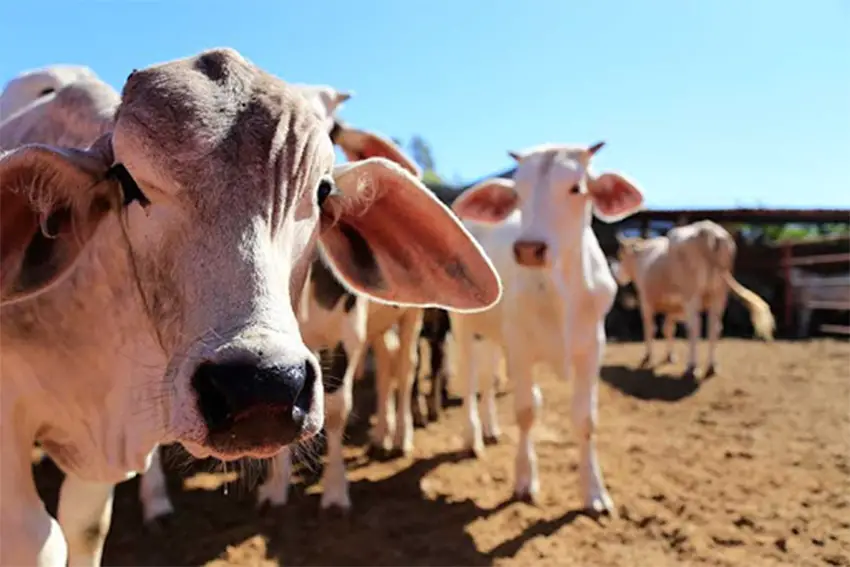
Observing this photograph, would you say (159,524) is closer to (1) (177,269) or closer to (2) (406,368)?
(2) (406,368)

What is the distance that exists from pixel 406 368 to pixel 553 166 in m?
2.55

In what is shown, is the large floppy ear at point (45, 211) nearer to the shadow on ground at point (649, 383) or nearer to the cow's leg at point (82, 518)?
the cow's leg at point (82, 518)

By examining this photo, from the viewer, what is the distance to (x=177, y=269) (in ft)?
5.65

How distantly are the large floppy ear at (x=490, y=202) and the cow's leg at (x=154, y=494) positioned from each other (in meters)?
2.23

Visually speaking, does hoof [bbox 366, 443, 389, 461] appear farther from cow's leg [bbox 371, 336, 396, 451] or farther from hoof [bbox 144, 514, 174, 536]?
hoof [bbox 144, 514, 174, 536]

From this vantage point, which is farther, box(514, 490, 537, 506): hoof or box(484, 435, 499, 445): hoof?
box(484, 435, 499, 445): hoof

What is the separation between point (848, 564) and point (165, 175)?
311cm

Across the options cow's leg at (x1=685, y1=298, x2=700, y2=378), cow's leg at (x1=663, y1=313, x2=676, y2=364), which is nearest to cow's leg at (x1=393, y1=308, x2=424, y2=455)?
cow's leg at (x1=685, y1=298, x2=700, y2=378)

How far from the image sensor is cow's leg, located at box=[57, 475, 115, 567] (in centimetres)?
275

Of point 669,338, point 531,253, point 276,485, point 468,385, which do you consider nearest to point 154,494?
point 276,485

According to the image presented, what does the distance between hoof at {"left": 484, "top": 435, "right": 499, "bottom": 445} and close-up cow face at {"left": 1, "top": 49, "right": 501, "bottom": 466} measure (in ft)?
14.1

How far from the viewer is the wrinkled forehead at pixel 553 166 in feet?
14.6

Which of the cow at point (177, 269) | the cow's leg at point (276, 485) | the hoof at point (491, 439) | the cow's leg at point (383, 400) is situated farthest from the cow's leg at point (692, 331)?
the cow at point (177, 269)

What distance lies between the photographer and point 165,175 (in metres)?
1.73
